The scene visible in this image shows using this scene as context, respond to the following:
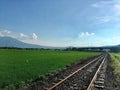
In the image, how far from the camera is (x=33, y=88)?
15.0 m

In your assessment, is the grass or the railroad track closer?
the railroad track

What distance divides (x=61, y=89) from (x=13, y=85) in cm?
322

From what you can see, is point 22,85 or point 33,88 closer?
point 33,88

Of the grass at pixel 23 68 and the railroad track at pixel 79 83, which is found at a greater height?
the grass at pixel 23 68

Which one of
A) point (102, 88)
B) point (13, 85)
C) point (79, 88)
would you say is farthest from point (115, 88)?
point (13, 85)

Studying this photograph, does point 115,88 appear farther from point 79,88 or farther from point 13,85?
point 13,85

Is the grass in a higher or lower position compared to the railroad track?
higher

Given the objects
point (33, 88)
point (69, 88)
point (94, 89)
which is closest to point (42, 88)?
point (33, 88)

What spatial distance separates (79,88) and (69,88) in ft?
1.87

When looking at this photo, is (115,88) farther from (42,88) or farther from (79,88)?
(42,88)

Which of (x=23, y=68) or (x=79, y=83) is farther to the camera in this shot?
(x=23, y=68)

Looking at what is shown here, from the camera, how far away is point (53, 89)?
46.4 feet

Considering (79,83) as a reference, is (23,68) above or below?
above

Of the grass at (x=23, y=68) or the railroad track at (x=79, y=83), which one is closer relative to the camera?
the railroad track at (x=79, y=83)
